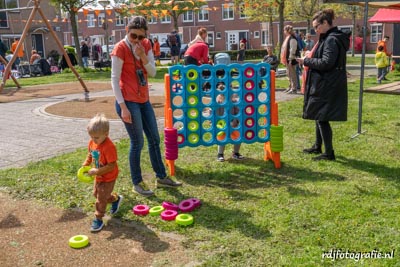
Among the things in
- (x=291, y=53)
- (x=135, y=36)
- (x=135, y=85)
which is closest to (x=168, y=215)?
(x=135, y=85)

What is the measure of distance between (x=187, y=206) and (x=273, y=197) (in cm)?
94

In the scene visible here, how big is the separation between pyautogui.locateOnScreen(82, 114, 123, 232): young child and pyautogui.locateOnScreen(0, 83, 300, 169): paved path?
8.72 feet

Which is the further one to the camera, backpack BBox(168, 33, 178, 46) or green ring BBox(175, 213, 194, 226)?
backpack BBox(168, 33, 178, 46)

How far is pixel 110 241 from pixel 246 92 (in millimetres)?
2932

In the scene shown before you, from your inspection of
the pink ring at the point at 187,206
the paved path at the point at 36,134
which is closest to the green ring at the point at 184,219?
the pink ring at the point at 187,206

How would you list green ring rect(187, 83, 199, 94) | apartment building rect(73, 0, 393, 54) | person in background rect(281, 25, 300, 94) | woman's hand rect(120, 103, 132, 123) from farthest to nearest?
apartment building rect(73, 0, 393, 54), person in background rect(281, 25, 300, 94), green ring rect(187, 83, 199, 94), woman's hand rect(120, 103, 132, 123)

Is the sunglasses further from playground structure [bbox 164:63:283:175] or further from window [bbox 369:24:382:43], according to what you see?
window [bbox 369:24:382:43]

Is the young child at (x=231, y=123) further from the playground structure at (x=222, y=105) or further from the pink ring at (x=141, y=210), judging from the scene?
the pink ring at (x=141, y=210)

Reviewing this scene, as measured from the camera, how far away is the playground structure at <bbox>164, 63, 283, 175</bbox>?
5.77 metres

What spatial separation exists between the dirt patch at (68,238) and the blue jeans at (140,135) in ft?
2.60

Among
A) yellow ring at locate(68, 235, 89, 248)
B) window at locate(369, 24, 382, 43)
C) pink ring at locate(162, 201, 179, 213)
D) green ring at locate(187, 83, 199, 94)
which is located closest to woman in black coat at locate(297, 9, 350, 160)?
green ring at locate(187, 83, 199, 94)

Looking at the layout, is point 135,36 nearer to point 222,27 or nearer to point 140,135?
point 140,135

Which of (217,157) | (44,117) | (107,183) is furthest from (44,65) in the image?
(107,183)

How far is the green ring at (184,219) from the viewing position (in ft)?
13.6
